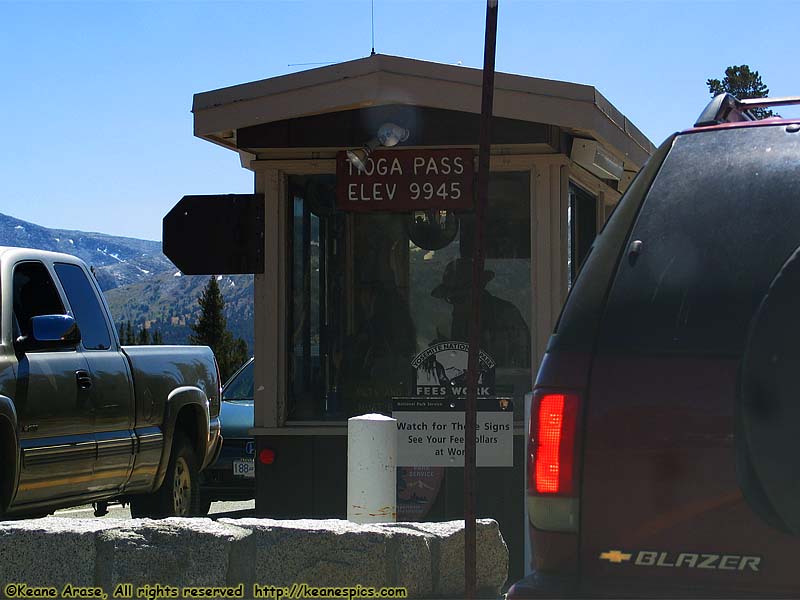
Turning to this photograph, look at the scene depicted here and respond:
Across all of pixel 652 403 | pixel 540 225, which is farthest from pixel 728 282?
pixel 540 225

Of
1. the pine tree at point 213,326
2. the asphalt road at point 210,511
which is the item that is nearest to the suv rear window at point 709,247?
the asphalt road at point 210,511

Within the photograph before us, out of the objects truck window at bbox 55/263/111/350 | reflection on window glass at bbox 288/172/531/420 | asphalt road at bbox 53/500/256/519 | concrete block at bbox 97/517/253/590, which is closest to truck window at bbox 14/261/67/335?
truck window at bbox 55/263/111/350

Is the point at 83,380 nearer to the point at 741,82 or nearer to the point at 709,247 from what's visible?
the point at 709,247

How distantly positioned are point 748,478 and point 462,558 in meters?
4.05

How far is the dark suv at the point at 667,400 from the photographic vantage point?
125 inches

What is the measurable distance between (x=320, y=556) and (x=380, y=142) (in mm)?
3579

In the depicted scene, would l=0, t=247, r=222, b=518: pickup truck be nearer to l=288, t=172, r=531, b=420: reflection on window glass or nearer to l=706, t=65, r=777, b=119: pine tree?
l=288, t=172, r=531, b=420: reflection on window glass

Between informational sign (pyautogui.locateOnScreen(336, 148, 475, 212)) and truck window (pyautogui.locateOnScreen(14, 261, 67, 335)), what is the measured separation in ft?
6.79

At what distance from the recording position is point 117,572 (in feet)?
21.1

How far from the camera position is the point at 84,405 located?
838 centimetres

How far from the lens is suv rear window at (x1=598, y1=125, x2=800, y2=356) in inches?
127

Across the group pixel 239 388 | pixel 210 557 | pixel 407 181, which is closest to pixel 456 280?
pixel 407 181

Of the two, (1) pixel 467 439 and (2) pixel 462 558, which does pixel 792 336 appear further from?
(2) pixel 462 558

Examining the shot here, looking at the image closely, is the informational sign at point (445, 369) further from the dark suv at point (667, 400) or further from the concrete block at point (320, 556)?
the dark suv at point (667, 400)
